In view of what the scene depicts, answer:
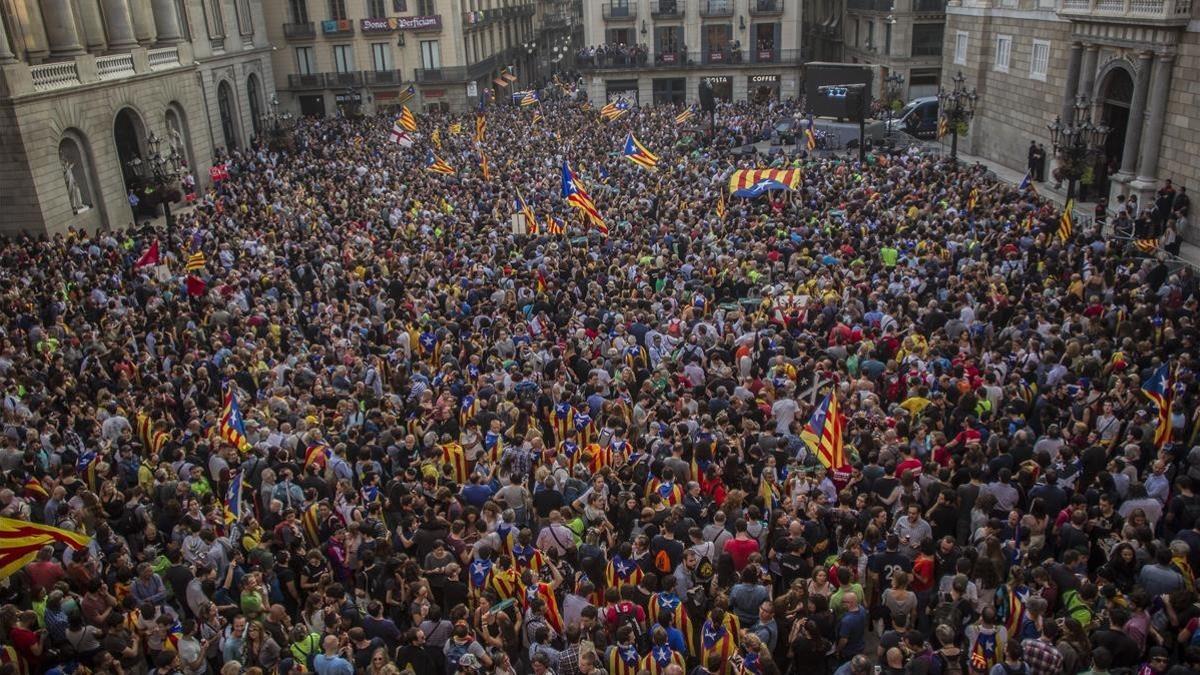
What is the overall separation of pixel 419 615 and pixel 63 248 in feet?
65.2

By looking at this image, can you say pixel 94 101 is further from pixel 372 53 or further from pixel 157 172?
pixel 372 53

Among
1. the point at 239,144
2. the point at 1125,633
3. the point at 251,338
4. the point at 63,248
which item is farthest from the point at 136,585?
the point at 239,144

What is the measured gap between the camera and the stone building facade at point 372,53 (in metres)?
54.6

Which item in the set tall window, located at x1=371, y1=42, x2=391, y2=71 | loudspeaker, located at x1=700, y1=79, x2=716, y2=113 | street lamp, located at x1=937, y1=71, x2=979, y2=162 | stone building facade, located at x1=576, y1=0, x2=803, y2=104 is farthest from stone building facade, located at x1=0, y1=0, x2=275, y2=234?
street lamp, located at x1=937, y1=71, x2=979, y2=162

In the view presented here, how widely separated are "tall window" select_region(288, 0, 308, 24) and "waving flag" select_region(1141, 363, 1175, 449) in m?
53.2

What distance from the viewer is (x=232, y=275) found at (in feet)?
65.2

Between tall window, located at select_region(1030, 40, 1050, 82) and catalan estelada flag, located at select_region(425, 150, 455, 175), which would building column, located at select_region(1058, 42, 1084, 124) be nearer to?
tall window, located at select_region(1030, 40, 1050, 82)

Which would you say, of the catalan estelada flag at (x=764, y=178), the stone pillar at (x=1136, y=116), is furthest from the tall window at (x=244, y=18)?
the stone pillar at (x=1136, y=116)

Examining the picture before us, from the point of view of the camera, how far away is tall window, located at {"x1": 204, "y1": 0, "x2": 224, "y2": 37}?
43.6 meters

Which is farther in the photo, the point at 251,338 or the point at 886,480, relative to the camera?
the point at 251,338

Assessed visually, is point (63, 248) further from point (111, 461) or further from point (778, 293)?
point (778, 293)

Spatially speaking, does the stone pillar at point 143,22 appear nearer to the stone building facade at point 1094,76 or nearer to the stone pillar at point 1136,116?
the stone building facade at point 1094,76

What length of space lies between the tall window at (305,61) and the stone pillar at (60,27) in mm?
25619

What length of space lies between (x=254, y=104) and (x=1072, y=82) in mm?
39766
